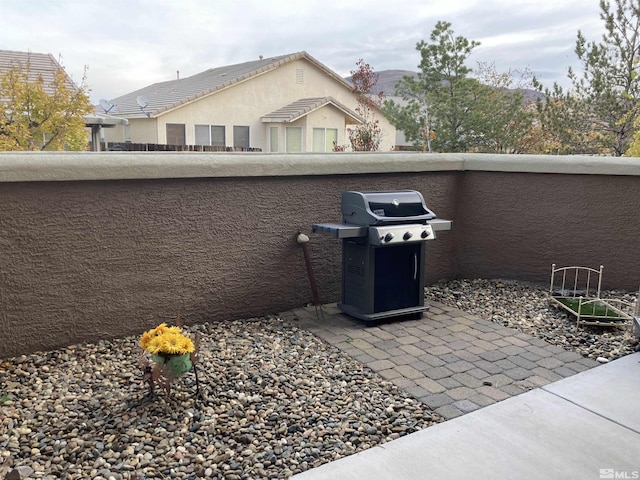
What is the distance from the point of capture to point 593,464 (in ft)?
9.27

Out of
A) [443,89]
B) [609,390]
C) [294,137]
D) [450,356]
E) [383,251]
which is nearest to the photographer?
[609,390]

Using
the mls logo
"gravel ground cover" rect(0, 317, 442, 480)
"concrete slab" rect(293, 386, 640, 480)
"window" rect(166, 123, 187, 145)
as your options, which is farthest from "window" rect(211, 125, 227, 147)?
the mls logo

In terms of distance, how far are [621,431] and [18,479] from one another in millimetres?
3272

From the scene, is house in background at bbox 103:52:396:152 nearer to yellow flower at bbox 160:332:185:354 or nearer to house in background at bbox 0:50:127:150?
house in background at bbox 0:50:127:150

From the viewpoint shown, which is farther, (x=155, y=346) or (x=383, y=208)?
(x=383, y=208)

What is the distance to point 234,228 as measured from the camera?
4.92m

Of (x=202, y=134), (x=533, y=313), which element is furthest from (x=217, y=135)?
(x=533, y=313)

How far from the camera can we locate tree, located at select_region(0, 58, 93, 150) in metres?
12.1

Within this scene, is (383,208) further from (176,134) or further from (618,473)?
(176,134)

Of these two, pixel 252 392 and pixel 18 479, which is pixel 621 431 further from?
pixel 18 479

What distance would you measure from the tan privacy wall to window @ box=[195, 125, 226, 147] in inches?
679

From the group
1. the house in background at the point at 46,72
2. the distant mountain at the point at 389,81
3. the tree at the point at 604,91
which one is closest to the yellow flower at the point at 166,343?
the tree at the point at 604,91

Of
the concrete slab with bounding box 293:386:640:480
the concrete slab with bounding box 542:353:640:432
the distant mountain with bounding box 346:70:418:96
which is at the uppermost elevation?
the distant mountain with bounding box 346:70:418:96

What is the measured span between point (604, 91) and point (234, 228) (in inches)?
418
